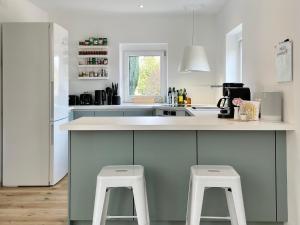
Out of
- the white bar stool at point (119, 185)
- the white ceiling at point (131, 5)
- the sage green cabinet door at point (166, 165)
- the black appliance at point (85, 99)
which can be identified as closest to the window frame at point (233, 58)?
the white ceiling at point (131, 5)

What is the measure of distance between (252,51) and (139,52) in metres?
2.94

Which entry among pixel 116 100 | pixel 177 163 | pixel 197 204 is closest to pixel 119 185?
pixel 197 204

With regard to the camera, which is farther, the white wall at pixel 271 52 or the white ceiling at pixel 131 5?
the white ceiling at pixel 131 5

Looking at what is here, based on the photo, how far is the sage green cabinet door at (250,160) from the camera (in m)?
2.80

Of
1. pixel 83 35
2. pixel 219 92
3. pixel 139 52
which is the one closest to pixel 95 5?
pixel 83 35

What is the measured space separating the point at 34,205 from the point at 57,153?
0.99m

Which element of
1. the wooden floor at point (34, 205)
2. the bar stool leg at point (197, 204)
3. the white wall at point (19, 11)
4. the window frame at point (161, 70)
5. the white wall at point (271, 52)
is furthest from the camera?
the window frame at point (161, 70)

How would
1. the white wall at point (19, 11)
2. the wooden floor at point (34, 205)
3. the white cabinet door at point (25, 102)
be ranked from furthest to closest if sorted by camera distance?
the white wall at point (19, 11)
the white cabinet door at point (25, 102)
the wooden floor at point (34, 205)

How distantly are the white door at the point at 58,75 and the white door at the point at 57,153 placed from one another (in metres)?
0.14

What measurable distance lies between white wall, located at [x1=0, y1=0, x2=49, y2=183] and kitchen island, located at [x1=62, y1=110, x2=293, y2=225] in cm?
255

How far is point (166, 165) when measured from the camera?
111 inches

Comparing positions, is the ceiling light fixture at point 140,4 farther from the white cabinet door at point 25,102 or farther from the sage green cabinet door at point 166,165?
the sage green cabinet door at point 166,165

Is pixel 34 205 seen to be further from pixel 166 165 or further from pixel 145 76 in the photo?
pixel 145 76

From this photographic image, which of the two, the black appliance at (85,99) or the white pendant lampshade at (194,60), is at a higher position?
the white pendant lampshade at (194,60)
